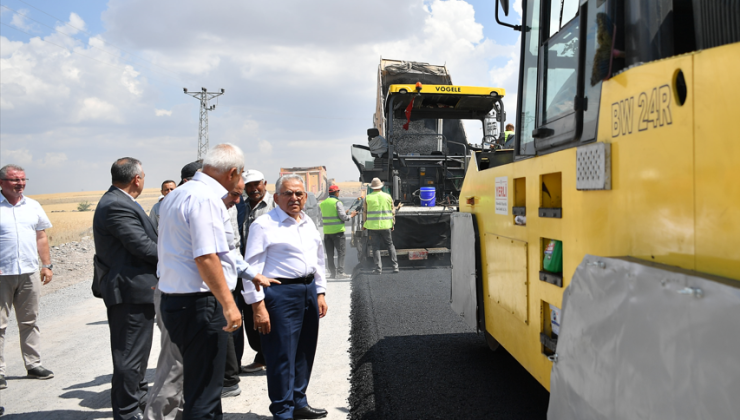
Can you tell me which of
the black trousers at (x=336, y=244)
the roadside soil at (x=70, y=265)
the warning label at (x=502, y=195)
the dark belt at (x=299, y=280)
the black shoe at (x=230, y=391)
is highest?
the warning label at (x=502, y=195)

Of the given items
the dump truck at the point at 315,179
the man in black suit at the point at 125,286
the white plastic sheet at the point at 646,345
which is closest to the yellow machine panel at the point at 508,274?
the white plastic sheet at the point at 646,345

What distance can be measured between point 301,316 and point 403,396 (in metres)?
0.99

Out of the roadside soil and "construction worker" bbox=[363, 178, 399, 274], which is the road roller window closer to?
"construction worker" bbox=[363, 178, 399, 274]

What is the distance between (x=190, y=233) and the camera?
2.38 metres

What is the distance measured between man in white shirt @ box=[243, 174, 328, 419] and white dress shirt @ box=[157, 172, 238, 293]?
53cm

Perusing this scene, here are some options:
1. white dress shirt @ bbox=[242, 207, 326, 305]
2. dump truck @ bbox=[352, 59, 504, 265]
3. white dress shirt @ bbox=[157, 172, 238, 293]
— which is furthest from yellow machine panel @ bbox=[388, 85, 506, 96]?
white dress shirt @ bbox=[157, 172, 238, 293]

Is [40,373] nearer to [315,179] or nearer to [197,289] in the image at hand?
[197,289]

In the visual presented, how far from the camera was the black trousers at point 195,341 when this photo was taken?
2414 millimetres

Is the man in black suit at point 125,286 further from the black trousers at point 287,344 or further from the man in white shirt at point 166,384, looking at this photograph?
the black trousers at point 287,344

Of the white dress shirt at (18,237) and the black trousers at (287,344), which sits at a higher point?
the white dress shirt at (18,237)

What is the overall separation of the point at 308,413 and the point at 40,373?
244 centimetres

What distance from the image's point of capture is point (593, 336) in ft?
5.43

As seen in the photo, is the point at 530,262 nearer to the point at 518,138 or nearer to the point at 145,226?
the point at 518,138

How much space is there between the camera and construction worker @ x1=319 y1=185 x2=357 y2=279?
8.66 m
